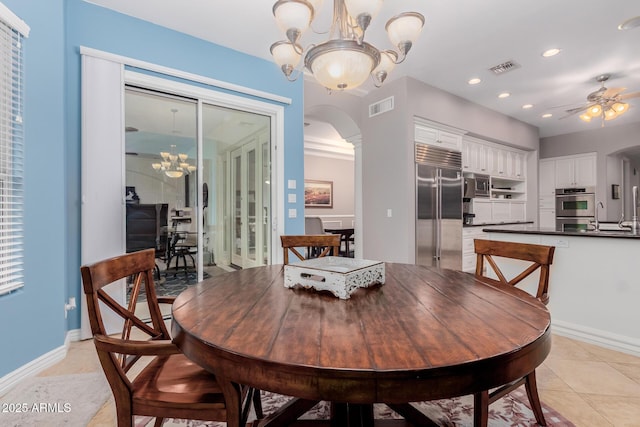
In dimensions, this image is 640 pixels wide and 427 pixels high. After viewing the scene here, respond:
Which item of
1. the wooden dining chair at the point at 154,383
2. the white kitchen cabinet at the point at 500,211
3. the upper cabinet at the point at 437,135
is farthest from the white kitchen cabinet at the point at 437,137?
the wooden dining chair at the point at 154,383

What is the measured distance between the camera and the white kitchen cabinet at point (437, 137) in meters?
4.41

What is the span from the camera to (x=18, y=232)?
2096mm

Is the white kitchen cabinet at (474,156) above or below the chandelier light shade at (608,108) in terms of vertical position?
below

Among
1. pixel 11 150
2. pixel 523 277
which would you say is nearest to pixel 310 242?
pixel 523 277

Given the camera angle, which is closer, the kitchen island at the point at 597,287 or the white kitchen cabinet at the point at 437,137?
the kitchen island at the point at 597,287

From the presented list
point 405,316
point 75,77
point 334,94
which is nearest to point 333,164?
point 334,94

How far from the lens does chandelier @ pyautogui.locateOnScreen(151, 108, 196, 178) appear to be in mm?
3209

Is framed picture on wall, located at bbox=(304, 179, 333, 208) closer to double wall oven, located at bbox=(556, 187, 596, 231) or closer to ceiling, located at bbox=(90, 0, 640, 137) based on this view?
ceiling, located at bbox=(90, 0, 640, 137)

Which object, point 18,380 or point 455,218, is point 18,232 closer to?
point 18,380

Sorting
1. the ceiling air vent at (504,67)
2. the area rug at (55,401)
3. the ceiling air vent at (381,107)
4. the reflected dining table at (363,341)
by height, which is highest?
the ceiling air vent at (504,67)

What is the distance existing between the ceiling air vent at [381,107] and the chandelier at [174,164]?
2.73m

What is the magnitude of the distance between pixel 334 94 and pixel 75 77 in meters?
3.07

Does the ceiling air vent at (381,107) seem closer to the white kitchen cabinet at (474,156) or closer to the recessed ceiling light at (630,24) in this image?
the white kitchen cabinet at (474,156)

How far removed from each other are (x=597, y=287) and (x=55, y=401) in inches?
153
